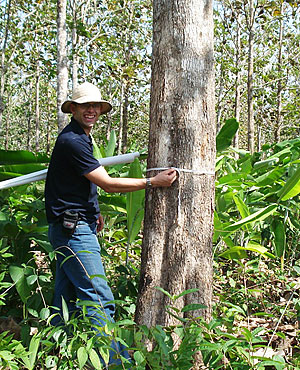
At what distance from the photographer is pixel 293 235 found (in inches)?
177

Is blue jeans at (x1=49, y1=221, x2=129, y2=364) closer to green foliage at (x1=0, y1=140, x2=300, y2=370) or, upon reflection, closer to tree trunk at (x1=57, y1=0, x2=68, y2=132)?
green foliage at (x1=0, y1=140, x2=300, y2=370)

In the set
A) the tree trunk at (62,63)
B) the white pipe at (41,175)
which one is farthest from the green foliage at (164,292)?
the tree trunk at (62,63)

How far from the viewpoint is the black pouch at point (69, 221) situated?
2.75 meters

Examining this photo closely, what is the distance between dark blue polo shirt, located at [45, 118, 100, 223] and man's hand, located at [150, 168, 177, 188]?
0.41m

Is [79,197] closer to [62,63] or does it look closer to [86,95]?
[86,95]

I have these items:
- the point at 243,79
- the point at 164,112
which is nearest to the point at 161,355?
the point at 164,112

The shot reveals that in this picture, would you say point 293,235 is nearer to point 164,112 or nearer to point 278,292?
point 278,292

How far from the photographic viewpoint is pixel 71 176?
2.85 m

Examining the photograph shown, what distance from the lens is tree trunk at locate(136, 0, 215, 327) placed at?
2.61 metres

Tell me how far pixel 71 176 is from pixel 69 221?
0.96 feet

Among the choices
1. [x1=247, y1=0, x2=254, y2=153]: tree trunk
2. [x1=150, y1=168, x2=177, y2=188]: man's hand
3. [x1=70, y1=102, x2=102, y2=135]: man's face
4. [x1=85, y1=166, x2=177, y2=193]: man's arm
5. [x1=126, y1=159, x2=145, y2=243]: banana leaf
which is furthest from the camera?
[x1=247, y1=0, x2=254, y2=153]: tree trunk

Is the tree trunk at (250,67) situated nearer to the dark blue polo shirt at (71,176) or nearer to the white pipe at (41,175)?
the white pipe at (41,175)

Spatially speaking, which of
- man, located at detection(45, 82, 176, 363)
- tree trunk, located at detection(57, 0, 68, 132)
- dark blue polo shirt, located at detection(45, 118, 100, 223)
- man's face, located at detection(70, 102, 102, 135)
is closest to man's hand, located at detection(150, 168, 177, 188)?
man, located at detection(45, 82, 176, 363)

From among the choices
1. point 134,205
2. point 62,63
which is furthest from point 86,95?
point 62,63
